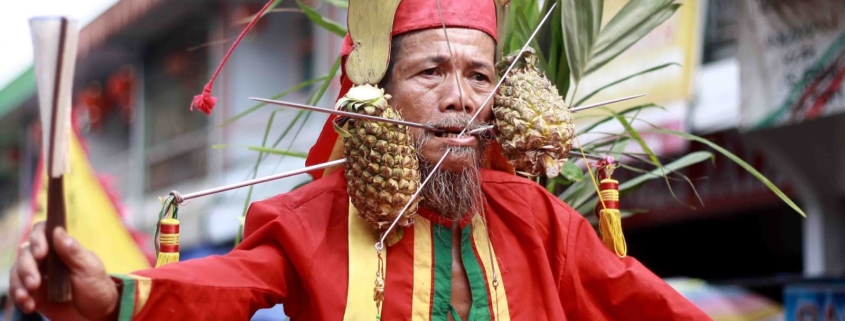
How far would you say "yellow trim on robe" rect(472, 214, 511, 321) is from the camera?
262 cm

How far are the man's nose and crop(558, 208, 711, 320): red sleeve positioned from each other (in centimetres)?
40

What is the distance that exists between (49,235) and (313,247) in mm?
739

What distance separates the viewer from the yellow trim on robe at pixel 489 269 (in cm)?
262

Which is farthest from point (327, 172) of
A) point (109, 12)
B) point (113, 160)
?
point (113, 160)

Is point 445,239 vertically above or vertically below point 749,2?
below

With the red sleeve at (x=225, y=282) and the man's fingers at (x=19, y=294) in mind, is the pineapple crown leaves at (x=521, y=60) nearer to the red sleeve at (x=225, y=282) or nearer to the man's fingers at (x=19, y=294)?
the red sleeve at (x=225, y=282)

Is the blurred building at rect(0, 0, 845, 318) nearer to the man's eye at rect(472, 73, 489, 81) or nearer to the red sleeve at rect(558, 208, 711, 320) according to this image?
the red sleeve at rect(558, 208, 711, 320)

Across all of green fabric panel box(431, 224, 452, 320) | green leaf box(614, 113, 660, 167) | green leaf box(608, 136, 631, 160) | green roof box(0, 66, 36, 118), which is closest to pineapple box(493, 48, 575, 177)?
→ green fabric panel box(431, 224, 452, 320)

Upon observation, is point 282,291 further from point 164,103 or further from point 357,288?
point 164,103

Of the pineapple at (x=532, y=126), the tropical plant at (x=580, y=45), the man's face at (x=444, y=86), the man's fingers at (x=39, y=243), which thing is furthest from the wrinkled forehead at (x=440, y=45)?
the man's fingers at (x=39, y=243)

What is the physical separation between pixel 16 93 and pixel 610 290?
1629 cm

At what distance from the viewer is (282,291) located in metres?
2.52

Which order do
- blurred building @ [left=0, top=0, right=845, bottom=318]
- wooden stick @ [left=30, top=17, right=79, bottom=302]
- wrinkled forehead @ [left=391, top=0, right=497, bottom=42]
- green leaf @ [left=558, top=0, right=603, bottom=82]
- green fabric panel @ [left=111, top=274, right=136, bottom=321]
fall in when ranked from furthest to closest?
blurred building @ [left=0, top=0, right=845, bottom=318], green leaf @ [left=558, top=0, right=603, bottom=82], wrinkled forehead @ [left=391, top=0, right=497, bottom=42], green fabric panel @ [left=111, top=274, right=136, bottom=321], wooden stick @ [left=30, top=17, right=79, bottom=302]

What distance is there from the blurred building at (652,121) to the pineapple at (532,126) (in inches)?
25.1
